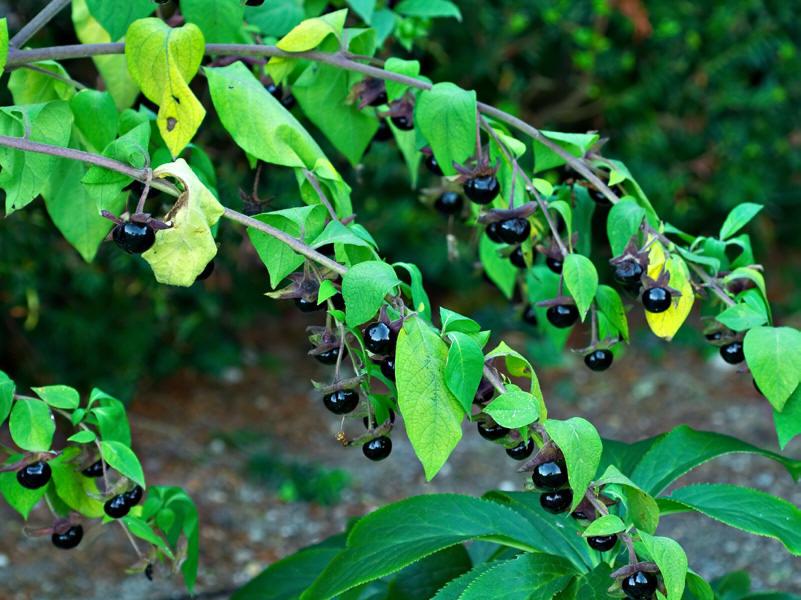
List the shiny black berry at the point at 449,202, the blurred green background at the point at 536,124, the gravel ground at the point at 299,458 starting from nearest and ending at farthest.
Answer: the shiny black berry at the point at 449,202, the gravel ground at the point at 299,458, the blurred green background at the point at 536,124

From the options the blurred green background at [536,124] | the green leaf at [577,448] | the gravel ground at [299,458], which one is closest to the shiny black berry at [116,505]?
the green leaf at [577,448]

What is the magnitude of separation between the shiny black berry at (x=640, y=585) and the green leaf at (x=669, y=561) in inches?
0.7

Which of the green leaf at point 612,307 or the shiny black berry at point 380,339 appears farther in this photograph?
the green leaf at point 612,307

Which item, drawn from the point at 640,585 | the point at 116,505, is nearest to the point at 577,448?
the point at 640,585

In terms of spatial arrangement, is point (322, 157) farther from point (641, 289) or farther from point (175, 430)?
point (175, 430)

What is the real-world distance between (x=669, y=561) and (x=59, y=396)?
0.61m

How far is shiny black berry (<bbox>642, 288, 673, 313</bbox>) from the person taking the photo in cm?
98

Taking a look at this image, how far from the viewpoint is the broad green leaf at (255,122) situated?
1.02 m

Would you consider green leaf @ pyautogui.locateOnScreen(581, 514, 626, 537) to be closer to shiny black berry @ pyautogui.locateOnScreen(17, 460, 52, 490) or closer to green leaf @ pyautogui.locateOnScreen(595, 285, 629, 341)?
green leaf @ pyautogui.locateOnScreen(595, 285, 629, 341)

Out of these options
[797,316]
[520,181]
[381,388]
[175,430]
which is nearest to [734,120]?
[797,316]

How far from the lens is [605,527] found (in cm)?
84

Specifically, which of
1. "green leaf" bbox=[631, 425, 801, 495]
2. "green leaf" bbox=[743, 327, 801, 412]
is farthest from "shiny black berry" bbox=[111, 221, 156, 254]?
"green leaf" bbox=[631, 425, 801, 495]

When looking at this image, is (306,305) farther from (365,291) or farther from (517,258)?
(517,258)

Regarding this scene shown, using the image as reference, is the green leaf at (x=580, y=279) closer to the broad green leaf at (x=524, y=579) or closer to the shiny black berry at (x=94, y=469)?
the broad green leaf at (x=524, y=579)
